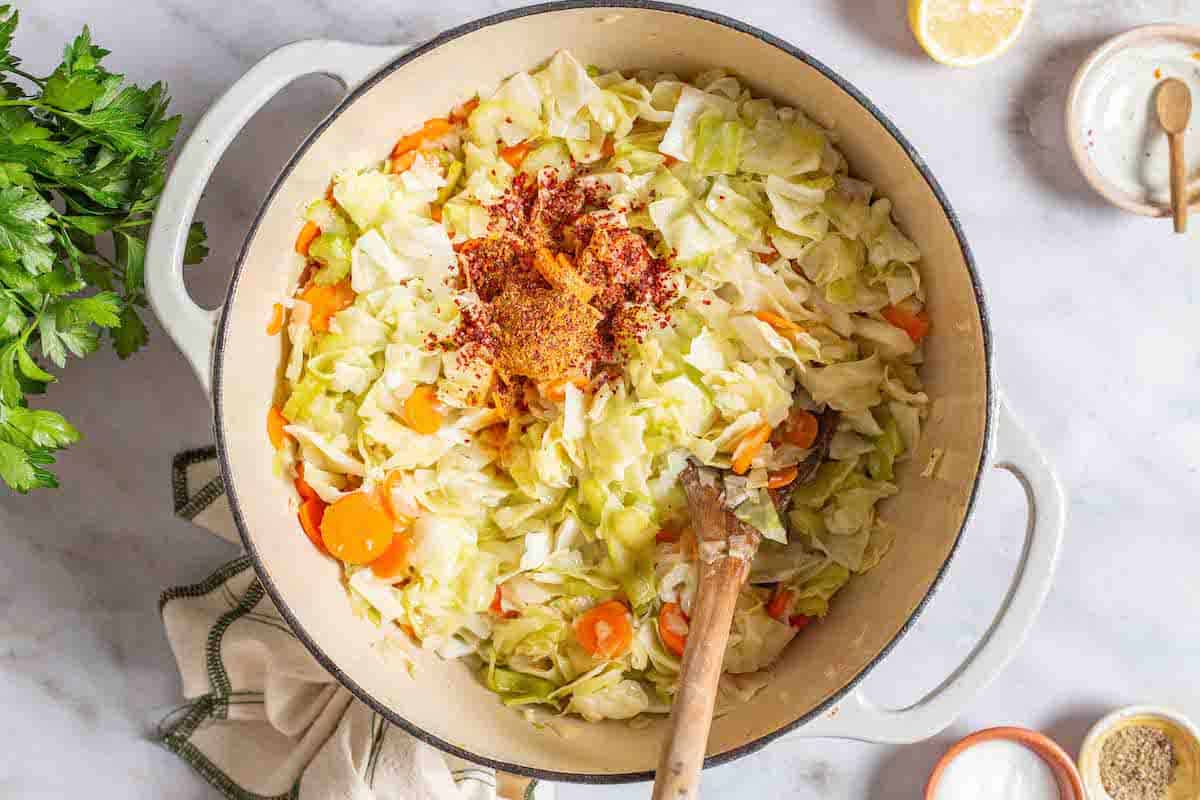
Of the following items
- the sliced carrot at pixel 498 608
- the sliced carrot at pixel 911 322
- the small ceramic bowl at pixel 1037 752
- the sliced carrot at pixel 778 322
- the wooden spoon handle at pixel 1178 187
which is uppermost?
the wooden spoon handle at pixel 1178 187

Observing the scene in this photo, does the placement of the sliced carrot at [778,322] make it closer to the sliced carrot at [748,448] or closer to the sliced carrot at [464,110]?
the sliced carrot at [748,448]

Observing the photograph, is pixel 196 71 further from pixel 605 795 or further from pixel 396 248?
pixel 605 795

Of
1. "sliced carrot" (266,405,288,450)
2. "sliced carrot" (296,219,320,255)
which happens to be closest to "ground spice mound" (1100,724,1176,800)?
"sliced carrot" (266,405,288,450)

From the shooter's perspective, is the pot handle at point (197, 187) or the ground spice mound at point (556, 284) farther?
the ground spice mound at point (556, 284)

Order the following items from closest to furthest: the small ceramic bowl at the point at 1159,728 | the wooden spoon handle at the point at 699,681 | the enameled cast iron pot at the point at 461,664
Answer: the wooden spoon handle at the point at 699,681
the enameled cast iron pot at the point at 461,664
the small ceramic bowl at the point at 1159,728

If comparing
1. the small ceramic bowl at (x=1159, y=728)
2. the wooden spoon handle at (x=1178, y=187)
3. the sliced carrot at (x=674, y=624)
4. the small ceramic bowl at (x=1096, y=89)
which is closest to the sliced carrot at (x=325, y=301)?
the sliced carrot at (x=674, y=624)

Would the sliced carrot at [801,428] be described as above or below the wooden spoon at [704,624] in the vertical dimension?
above

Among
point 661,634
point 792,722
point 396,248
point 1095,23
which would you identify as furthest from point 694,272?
point 1095,23
